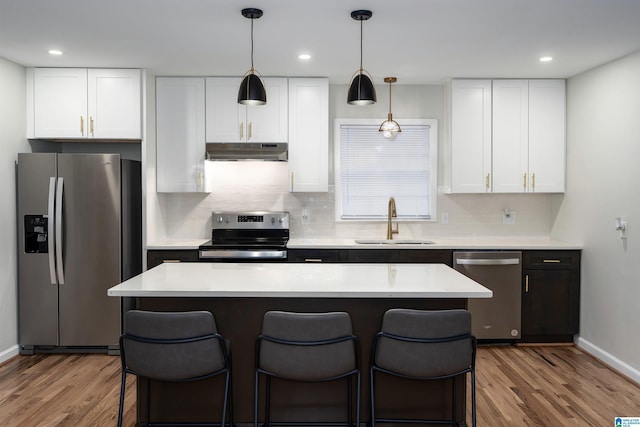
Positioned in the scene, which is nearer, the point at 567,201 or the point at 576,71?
the point at 576,71

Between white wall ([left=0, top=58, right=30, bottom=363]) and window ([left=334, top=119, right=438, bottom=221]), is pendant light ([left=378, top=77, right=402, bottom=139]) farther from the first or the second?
white wall ([left=0, top=58, right=30, bottom=363])

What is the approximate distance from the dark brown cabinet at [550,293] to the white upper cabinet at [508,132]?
722mm

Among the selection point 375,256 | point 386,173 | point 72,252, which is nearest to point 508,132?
point 386,173

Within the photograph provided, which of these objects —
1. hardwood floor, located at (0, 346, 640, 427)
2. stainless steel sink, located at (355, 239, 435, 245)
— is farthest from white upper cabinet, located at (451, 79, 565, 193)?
hardwood floor, located at (0, 346, 640, 427)

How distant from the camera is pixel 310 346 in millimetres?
2496

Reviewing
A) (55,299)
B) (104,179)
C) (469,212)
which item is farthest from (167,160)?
(469,212)

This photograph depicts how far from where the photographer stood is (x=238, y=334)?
9.61 feet

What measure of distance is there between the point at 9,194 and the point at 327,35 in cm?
287

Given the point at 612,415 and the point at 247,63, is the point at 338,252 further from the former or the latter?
the point at 612,415

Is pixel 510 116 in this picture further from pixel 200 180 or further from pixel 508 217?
pixel 200 180

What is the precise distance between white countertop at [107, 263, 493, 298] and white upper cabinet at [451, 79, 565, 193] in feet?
5.98

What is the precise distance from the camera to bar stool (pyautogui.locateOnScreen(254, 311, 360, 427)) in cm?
250

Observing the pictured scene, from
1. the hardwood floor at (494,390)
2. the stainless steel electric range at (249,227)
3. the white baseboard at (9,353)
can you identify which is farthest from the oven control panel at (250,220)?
the white baseboard at (9,353)

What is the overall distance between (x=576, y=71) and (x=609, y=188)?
3.63 ft
